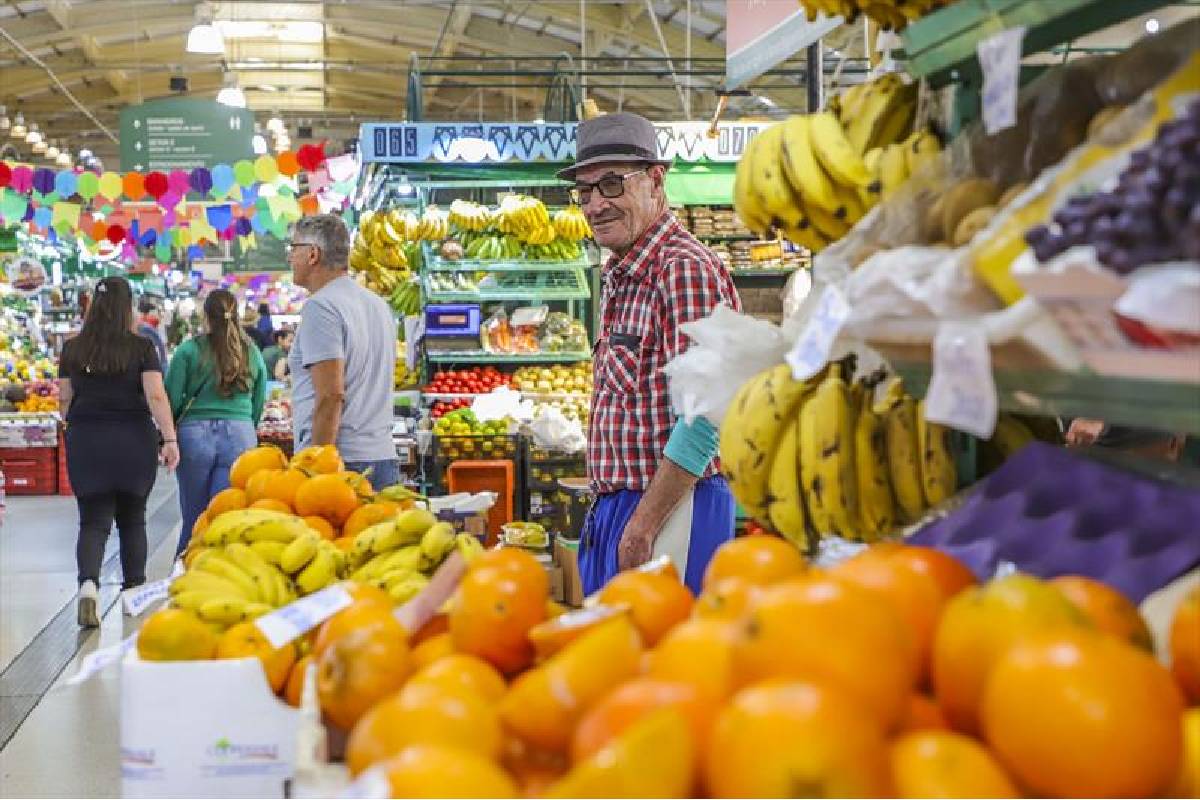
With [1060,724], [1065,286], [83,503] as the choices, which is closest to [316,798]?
[1060,724]

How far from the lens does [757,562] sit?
1731 millimetres

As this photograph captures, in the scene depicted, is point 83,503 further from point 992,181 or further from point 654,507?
point 992,181

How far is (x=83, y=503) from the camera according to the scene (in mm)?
7473

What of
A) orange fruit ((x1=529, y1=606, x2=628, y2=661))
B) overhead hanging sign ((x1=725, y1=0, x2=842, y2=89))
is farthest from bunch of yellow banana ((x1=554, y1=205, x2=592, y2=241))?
orange fruit ((x1=529, y1=606, x2=628, y2=661))

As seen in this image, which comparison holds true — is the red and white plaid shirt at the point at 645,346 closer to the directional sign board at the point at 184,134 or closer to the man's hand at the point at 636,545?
the man's hand at the point at 636,545

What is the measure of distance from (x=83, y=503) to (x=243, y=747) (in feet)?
19.2

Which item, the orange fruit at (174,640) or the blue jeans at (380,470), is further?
the blue jeans at (380,470)

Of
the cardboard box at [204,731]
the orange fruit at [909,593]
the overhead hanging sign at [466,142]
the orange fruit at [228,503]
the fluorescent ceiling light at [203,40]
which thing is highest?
the fluorescent ceiling light at [203,40]

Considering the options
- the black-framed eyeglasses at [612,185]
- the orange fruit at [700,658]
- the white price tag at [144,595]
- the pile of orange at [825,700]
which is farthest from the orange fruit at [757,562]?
the black-framed eyeglasses at [612,185]

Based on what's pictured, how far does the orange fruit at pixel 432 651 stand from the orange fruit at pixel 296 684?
294 millimetres

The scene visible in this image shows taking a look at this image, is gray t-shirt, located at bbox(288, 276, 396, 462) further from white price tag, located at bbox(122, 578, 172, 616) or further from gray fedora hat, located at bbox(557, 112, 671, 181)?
white price tag, located at bbox(122, 578, 172, 616)

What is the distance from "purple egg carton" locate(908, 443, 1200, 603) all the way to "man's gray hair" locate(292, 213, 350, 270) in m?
3.94

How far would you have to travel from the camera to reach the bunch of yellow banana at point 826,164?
231 centimetres

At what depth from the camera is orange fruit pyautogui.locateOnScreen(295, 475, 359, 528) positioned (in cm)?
326
